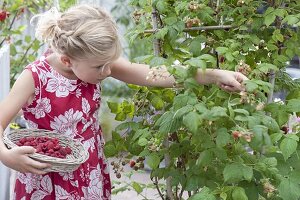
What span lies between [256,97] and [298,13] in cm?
Result: 48

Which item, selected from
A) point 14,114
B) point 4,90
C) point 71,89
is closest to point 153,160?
point 71,89

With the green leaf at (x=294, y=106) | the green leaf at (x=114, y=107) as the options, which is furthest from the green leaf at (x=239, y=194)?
the green leaf at (x=114, y=107)

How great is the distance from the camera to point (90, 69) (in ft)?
7.73

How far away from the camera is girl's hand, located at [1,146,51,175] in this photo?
2.22 meters

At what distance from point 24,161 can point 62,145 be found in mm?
230

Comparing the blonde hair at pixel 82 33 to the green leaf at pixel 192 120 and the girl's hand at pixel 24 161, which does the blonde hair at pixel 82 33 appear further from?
the green leaf at pixel 192 120

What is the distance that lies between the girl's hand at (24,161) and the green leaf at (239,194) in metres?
0.63

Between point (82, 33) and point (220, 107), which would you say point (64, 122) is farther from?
point (220, 107)

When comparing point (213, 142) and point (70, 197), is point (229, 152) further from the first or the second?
point (70, 197)

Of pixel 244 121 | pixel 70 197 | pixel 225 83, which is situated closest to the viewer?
pixel 244 121

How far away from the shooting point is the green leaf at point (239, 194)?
2029 mm

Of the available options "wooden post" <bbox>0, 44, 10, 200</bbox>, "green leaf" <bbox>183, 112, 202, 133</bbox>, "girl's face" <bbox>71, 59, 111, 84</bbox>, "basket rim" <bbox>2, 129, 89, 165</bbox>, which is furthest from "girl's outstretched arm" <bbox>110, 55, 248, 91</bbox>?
"wooden post" <bbox>0, 44, 10, 200</bbox>

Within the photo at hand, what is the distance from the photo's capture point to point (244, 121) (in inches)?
76.4

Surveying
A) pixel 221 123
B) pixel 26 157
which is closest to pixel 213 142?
pixel 221 123
